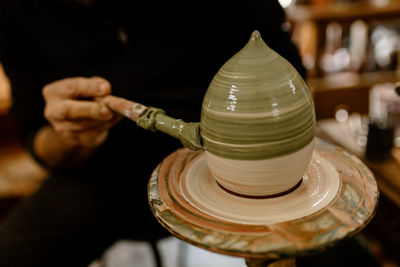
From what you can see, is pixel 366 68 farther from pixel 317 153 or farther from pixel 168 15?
pixel 317 153

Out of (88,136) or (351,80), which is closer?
(88,136)

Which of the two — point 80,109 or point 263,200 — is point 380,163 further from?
point 80,109

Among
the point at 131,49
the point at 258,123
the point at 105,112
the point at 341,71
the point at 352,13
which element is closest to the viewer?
the point at 258,123

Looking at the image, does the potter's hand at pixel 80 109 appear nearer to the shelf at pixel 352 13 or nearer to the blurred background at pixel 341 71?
the blurred background at pixel 341 71

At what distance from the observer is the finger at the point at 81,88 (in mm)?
716

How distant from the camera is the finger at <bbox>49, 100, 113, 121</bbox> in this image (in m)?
0.71

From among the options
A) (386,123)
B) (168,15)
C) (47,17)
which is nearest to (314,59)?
(386,123)

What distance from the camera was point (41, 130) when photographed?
1.13m

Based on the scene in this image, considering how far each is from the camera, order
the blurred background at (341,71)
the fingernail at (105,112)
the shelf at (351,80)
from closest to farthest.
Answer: the fingernail at (105,112) < the blurred background at (341,71) < the shelf at (351,80)

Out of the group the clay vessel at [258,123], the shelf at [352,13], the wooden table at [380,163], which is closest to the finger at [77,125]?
the clay vessel at [258,123]

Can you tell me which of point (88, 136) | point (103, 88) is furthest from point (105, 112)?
point (88, 136)

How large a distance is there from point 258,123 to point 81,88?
415 millimetres

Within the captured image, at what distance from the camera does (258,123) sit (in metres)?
0.50

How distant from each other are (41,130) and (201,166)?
700mm
